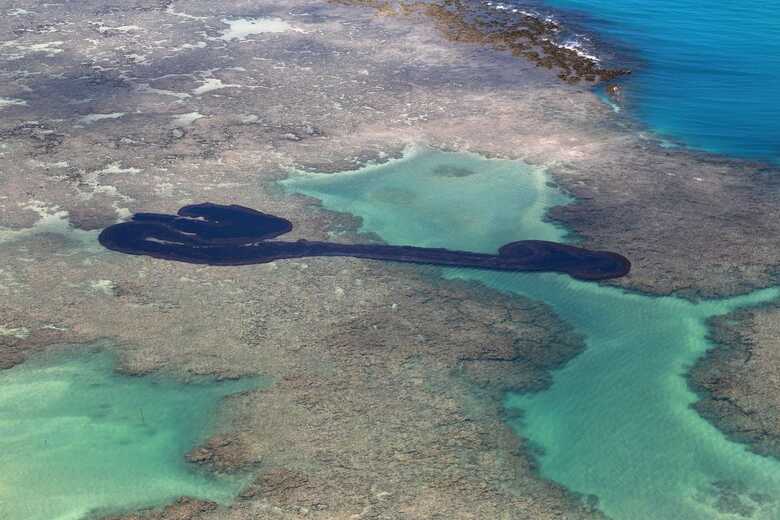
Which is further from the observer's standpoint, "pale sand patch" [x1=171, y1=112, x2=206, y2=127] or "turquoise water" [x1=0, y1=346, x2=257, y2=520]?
"pale sand patch" [x1=171, y1=112, x2=206, y2=127]

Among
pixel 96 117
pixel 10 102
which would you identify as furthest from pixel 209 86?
pixel 10 102

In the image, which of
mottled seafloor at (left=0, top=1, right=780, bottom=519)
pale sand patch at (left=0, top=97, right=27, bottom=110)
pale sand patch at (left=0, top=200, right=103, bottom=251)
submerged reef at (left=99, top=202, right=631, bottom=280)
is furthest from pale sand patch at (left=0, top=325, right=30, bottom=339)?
pale sand patch at (left=0, top=97, right=27, bottom=110)

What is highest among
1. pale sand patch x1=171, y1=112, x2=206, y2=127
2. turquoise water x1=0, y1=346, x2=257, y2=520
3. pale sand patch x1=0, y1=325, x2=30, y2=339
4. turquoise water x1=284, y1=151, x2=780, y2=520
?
pale sand patch x1=171, y1=112, x2=206, y2=127

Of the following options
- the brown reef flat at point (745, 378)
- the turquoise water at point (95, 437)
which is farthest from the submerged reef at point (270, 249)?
the turquoise water at point (95, 437)

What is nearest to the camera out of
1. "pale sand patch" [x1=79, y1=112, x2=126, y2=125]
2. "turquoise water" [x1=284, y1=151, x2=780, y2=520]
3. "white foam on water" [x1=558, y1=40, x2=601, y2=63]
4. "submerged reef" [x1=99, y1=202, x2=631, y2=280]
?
"turquoise water" [x1=284, y1=151, x2=780, y2=520]

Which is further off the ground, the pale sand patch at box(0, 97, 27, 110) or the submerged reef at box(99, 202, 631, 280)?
the pale sand patch at box(0, 97, 27, 110)

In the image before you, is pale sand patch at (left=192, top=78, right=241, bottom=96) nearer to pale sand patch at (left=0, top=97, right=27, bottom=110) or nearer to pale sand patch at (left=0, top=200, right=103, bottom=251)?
pale sand patch at (left=0, top=97, right=27, bottom=110)

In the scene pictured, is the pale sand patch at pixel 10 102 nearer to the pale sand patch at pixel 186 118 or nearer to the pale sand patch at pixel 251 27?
the pale sand patch at pixel 186 118
